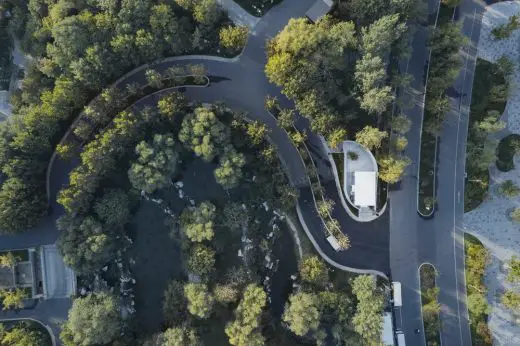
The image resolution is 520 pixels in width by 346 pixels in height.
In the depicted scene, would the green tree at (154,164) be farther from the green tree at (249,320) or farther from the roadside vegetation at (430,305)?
the roadside vegetation at (430,305)

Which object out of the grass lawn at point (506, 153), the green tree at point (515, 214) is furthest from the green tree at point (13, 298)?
the grass lawn at point (506, 153)

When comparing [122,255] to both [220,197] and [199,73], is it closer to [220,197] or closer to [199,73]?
[220,197]

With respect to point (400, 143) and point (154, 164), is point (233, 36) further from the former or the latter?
point (400, 143)

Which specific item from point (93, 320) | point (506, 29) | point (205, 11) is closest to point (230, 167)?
point (205, 11)

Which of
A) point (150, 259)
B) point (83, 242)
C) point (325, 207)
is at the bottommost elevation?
point (150, 259)

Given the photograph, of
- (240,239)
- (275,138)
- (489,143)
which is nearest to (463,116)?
(489,143)

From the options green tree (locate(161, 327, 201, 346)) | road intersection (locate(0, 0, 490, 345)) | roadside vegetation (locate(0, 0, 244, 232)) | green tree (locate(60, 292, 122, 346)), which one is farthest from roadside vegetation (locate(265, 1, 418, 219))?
green tree (locate(60, 292, 122, 346))
